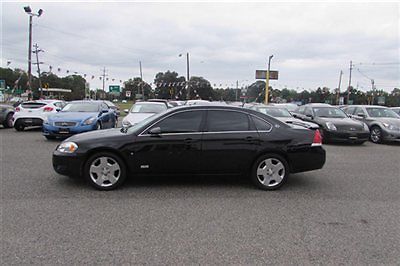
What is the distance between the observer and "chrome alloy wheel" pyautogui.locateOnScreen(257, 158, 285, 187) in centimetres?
539

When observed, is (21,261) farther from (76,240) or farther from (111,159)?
(111,159)

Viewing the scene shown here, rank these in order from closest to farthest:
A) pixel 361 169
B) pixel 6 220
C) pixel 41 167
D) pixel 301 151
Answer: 1. pixel 6 220
2. pixel 301 151
3. pixel 41 167
4. pixel 361 169

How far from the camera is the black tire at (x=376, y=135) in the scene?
12200 mm

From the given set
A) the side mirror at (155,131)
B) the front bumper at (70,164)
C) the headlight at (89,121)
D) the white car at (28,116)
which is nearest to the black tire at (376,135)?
the side mirror at (155,131)

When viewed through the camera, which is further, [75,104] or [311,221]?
[75,104]

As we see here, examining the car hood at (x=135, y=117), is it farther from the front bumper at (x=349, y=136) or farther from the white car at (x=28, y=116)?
the front bumper at (x=349, y=136)

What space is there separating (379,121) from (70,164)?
11932 millimetres

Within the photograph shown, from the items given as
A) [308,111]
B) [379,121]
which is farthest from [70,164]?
[379,121]

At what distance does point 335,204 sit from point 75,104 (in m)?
10.7

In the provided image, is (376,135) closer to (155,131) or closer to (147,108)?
(147,108)

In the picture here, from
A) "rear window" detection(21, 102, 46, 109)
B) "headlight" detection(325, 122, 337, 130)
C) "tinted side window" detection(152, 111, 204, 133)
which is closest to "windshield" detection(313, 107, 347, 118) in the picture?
"headlight" detection(325, 122, 337, 130)

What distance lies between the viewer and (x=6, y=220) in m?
3.89

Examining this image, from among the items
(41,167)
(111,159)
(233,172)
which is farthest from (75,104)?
(233,172)

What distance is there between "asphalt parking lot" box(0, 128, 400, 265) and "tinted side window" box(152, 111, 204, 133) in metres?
1.02
